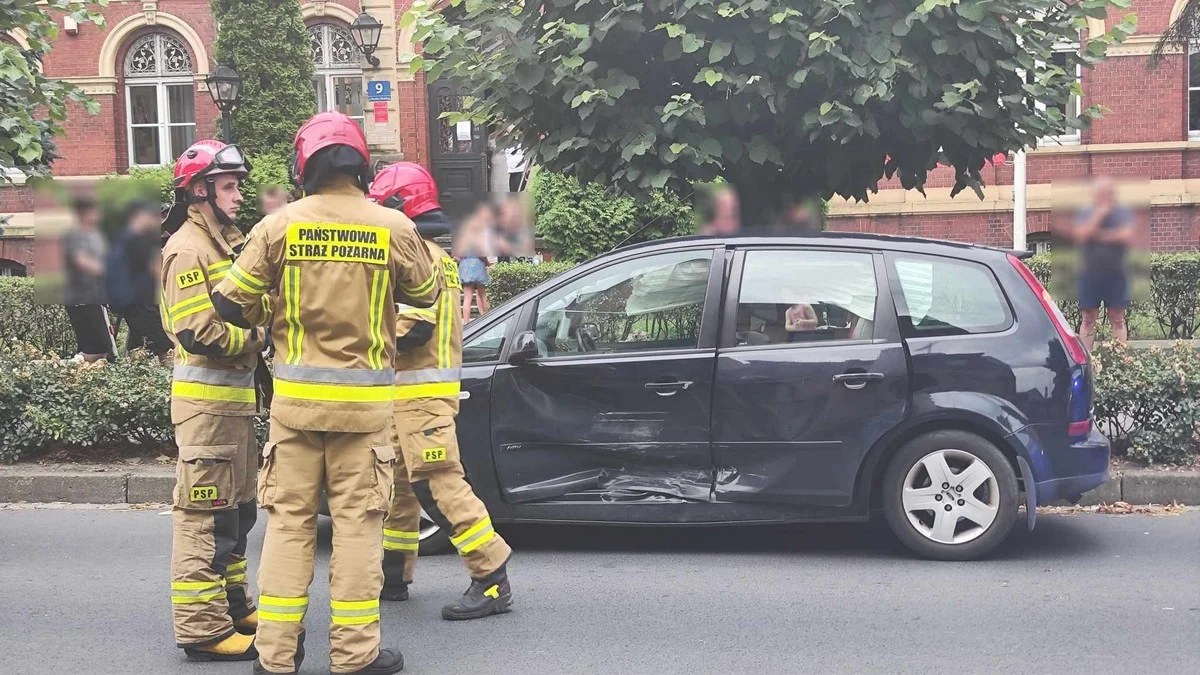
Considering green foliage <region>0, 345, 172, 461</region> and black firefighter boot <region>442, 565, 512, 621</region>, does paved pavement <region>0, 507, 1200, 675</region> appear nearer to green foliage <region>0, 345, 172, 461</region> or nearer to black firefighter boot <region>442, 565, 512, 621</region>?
black firefighter boot <region>442, 565, 512, 621</region>

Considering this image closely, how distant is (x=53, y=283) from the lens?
39.4ft

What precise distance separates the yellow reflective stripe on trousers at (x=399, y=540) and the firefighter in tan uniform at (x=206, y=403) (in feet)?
2.71

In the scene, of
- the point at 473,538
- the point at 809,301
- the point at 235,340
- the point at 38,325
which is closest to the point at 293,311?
the point at 235,340

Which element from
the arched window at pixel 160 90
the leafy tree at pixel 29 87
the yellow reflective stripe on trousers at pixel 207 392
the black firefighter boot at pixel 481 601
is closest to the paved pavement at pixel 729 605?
the black firefighter boot at pixel 481 601

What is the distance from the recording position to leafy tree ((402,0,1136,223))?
7.03m

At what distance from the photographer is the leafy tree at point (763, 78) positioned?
7031 mm

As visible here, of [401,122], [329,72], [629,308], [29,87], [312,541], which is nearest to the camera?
[312,541]

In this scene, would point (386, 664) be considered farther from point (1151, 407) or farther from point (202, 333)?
point (1151, 407)

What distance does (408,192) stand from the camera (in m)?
5.45

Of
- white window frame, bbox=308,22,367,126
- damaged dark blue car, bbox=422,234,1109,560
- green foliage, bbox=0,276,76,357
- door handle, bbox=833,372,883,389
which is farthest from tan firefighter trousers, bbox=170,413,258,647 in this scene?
white window frame, bbox=308,22,367,126

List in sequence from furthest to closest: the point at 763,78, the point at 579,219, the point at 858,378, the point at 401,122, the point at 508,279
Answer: the point at 401,122 < the point at 579,219 < the point at 508,279 < the point at 763,78 < the point at 858,378

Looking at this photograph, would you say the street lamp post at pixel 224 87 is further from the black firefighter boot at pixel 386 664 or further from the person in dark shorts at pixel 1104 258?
the black firefighter boot at pixel 386 664

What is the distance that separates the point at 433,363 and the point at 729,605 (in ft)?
5.50

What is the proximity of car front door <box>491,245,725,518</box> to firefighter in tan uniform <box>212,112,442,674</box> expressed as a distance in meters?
1.76
